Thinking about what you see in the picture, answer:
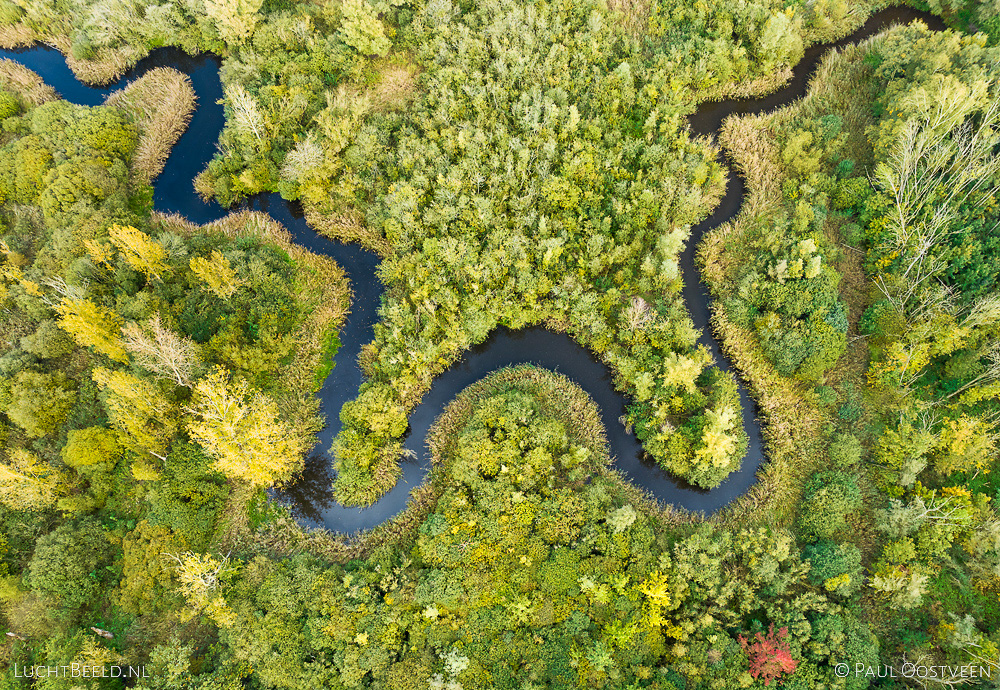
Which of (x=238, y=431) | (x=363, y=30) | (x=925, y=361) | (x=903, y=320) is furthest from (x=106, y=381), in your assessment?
(x=925, y=361)

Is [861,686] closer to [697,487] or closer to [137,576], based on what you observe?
[697,487]

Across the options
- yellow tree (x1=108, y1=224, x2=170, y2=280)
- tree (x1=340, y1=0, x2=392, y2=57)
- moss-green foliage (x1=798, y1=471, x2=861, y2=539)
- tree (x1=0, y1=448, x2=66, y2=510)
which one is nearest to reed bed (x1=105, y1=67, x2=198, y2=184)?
yellow tree (x1=108, y1=224, x2=170, y2=280)

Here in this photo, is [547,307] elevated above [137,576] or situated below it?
above

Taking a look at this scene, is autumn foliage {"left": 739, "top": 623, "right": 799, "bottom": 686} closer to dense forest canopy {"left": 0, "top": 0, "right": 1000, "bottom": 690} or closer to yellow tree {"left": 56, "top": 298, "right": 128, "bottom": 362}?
dense forest canopy {"left": 0, "top": 0, "right": 1000, "bottom": 690}

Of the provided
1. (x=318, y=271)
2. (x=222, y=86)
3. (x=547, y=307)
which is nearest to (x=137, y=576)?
(x=318, y=271)

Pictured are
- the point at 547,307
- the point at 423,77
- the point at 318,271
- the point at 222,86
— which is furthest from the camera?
the point at 222,86

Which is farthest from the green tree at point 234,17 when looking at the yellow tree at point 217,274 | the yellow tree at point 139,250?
the yellow tree at point 217,274
